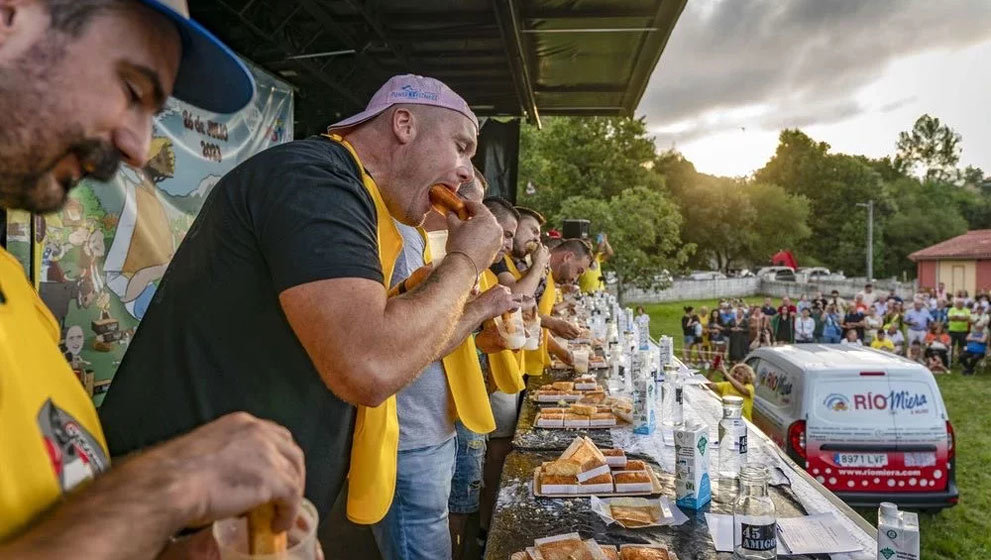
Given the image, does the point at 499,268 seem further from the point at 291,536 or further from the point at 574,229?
the point at 574,229

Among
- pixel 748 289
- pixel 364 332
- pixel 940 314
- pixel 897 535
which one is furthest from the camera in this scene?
pixel 748 289

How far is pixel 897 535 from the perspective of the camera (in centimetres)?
166

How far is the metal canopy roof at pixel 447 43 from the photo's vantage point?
4.66m

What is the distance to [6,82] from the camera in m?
0.76

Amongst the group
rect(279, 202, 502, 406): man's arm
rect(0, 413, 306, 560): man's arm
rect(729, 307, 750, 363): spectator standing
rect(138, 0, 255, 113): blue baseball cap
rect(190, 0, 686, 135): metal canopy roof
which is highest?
rect(190, 0, 686, 135): metal canopy roof

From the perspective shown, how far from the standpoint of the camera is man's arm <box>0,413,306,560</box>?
2.20 feet

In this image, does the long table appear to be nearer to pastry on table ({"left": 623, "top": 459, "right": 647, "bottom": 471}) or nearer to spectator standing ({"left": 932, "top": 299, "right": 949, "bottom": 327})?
pastry on table ({"left": 623, "top": 459, "right": 647, "bottom": 471})

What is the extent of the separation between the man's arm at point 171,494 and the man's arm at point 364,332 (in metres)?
0.50

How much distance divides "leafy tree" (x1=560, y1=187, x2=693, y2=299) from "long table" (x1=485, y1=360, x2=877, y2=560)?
57.2 ft

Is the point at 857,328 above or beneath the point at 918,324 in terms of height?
beneath

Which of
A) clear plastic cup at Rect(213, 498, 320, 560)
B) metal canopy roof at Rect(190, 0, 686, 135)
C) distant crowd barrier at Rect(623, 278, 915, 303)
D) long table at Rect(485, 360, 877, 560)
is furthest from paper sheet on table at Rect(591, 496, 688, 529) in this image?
distant crowd barrier at Rect(623, 278, 915, 303)

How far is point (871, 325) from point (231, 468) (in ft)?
62.2

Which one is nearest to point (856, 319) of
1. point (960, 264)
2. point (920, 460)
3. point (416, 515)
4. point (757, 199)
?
point (920, 460)

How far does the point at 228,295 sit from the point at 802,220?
224ft
